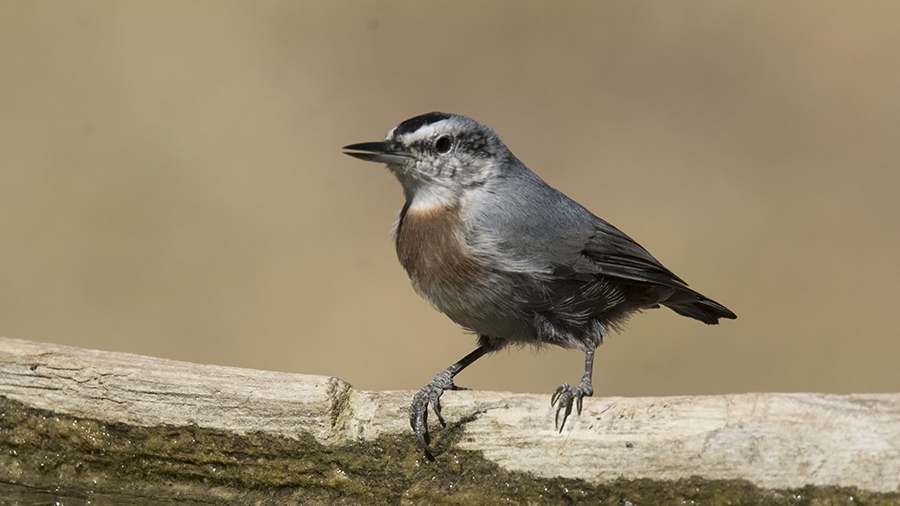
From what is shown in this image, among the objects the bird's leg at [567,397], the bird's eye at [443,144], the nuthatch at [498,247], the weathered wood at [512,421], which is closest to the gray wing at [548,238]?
the nuthatch at [498,247]

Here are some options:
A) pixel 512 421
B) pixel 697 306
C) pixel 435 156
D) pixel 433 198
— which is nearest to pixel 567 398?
pixel 512 421

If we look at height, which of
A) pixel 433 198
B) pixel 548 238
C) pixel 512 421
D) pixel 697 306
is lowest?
pixel 512 421

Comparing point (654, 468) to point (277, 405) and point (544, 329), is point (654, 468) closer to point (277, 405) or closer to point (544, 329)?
point (544, 329)

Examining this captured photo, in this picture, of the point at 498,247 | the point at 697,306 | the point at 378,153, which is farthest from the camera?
the point at 697,306

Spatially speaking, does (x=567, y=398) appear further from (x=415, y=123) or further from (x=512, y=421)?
(x=415, y=123)

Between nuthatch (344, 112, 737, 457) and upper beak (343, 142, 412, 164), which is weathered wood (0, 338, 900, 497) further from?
upper beak (343, 142, 412, 164)

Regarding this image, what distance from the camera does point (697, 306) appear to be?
475 cm

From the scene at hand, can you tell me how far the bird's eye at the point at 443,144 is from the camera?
13.5 ft

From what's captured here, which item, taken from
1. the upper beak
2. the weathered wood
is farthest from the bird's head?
the weathered wood

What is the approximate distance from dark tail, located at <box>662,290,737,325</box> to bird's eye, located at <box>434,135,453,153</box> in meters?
1.38

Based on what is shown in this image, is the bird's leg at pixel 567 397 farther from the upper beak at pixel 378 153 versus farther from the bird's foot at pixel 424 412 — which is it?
the upper beak at pixel 378 153

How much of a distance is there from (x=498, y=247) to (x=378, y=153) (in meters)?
0.69

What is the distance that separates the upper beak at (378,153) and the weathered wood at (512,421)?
1015 millimetres

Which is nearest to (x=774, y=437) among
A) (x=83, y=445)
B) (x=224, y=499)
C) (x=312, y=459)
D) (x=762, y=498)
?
(x=762, y=498)
